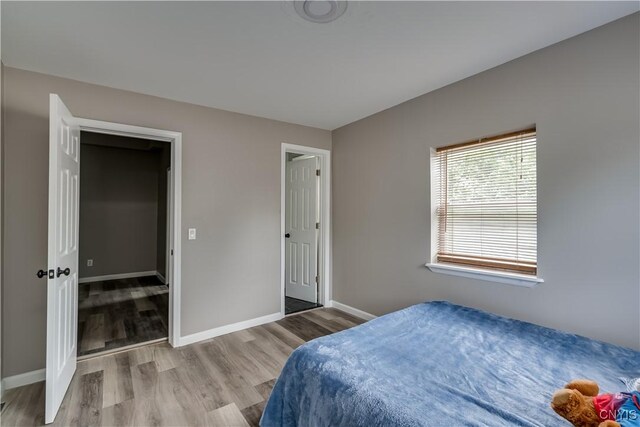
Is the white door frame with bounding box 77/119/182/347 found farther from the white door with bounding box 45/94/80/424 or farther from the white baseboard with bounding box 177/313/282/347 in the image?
the white door with bounding box 45/94/80/424

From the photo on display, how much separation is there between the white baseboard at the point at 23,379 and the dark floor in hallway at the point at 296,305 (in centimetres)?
227

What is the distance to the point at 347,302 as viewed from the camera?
3791 mm

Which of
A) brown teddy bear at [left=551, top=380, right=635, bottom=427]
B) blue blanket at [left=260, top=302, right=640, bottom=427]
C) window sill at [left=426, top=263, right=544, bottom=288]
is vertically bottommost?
blue blanket at [left=260, top=302, right=640, bottom=427]

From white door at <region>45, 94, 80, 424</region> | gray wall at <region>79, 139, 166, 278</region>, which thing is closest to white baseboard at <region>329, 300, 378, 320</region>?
white door at <region>45, 94, 80, 424</region>

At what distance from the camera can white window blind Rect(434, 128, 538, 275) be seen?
7.26 feet

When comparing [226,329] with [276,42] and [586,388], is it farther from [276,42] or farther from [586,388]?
[586,388]

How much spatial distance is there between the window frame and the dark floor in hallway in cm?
181

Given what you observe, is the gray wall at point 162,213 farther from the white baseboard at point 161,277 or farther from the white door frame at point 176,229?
the white door frame at point 176,229

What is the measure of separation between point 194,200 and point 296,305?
6.46 feet

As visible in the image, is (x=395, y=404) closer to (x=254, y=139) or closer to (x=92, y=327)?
(x=254, y=139)

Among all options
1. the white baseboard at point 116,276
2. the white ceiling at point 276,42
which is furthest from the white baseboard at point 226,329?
the white baseboard at point 116,276

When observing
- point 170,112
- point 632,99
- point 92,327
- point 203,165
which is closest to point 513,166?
point 632,99

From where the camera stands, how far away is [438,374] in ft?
4.66

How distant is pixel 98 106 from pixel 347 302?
129 inches
